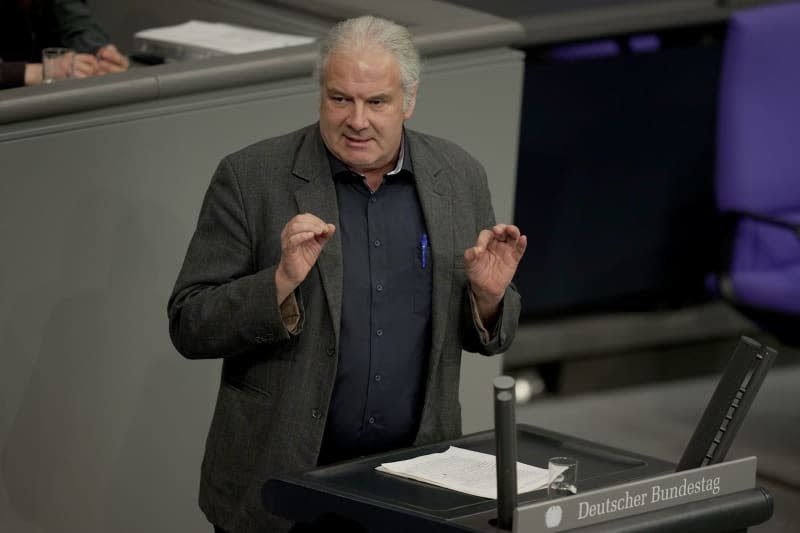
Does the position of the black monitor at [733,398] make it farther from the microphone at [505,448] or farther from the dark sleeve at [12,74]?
the dark sleeve at [12,74]

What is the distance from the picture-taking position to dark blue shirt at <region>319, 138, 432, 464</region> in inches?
112

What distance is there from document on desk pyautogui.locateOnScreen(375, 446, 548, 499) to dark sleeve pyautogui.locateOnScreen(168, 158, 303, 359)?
1.07 feet

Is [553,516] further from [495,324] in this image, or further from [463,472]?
[495,324]

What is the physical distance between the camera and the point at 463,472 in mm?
2650

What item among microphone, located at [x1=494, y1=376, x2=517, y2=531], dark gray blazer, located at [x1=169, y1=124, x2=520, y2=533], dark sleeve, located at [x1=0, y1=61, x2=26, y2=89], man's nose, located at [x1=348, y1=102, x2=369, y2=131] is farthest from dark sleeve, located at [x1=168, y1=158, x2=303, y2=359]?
dark sleeve, located at [x1=0, y1=61, x2=26, y2=89]

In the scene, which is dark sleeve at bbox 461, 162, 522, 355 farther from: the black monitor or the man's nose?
the black monitor

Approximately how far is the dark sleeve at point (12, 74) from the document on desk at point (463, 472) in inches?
76.5

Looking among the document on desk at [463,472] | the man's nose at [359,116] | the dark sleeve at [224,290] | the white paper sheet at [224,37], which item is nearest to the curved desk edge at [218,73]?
the white paper sheet at [224,37]

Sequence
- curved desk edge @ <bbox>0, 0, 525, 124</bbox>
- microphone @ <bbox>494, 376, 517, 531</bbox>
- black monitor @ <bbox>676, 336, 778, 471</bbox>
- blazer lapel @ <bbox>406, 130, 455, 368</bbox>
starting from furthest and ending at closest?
curved desk edge @ <bbox>0, 0, 525, 124</bbox> < blazer lapel @ <bbox>406, 130, 455, 368</bbox> < black monitor @ <bbox>676, 336, 778, 471</bbox> < microphone @ <bbox>494, 376, 517, 531</bbox>

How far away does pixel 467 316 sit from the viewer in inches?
116

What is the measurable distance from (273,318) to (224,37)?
1.83 meters

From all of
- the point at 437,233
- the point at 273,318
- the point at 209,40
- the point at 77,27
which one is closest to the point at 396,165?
the point at 437,233

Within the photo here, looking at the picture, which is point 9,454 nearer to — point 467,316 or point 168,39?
point 467,316

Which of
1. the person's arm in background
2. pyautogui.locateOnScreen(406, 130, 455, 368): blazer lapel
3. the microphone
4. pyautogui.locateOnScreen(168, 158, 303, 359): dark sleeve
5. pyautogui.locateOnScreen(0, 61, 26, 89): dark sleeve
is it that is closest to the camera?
the microphone
